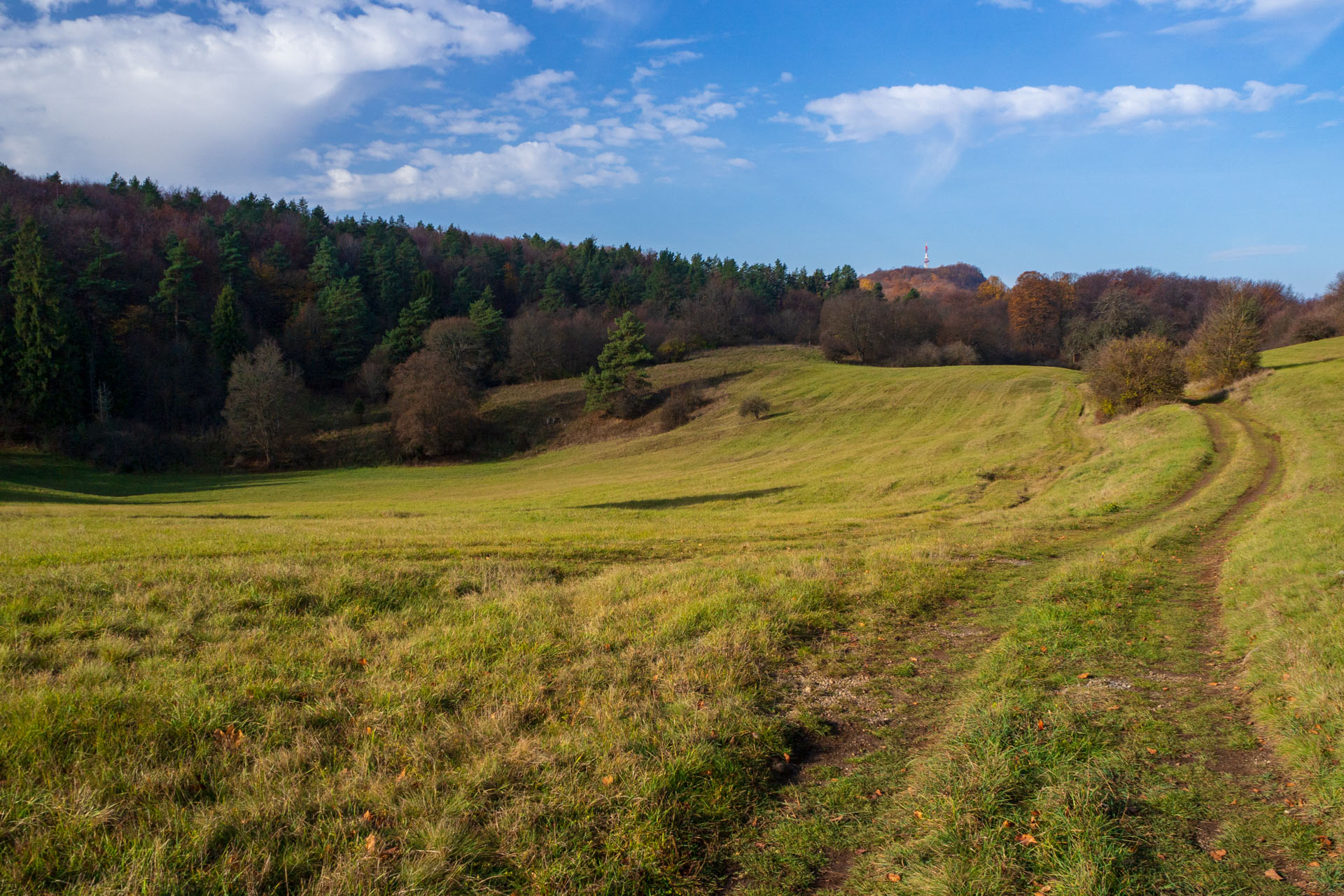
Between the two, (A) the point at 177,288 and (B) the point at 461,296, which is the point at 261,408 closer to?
(A) the point at 177,288

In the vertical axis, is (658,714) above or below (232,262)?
below

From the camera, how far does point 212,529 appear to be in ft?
57.5

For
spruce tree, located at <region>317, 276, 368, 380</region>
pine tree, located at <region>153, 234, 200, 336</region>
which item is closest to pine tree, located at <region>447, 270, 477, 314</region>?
spruce tree, located at <region>317, 276, 368, 380</region>

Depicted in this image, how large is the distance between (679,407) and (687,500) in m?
35.3

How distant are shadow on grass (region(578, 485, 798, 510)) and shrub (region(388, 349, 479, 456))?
121ft

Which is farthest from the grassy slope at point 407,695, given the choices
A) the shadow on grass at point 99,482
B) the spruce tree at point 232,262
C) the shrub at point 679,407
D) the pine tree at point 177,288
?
the spruce tree at point 232,262

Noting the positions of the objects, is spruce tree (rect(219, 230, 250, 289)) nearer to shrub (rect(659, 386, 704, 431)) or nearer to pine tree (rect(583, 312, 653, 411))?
pine tree (rect(583, 312, 653, 411))

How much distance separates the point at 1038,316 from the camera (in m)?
102

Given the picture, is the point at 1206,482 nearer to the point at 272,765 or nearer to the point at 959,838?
the point at 959,838

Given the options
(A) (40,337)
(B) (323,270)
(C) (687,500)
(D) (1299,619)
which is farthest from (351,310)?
(D) (1299,619)

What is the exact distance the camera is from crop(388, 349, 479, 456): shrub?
209 feet

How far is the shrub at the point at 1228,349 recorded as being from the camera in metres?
50.6

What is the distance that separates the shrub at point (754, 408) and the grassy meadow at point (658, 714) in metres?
47.1

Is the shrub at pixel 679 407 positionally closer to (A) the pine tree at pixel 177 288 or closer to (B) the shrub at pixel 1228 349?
(B) the shrub at pixel 1228 349
